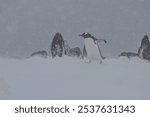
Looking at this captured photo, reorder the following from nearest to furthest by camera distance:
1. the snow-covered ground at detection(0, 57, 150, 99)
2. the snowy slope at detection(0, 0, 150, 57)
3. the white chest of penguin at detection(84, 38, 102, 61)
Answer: the snow-covered ground at detection(0, 57, 150, 99)
the white chest of penguin at detection(84, 38, 102, 61)
the snowy slope at detection(0, 0, 150, 57)

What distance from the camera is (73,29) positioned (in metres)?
3.48

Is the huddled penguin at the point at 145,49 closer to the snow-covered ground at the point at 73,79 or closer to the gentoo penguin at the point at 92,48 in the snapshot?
the snow-covered ground at the point at 73,79

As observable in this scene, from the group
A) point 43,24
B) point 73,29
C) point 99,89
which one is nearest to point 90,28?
point 73,29

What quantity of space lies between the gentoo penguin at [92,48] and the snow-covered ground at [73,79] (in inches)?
2.0

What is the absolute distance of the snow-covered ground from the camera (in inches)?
119

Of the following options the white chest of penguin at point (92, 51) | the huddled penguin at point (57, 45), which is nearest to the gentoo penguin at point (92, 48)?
the white chest of penguin at point (92, 51)

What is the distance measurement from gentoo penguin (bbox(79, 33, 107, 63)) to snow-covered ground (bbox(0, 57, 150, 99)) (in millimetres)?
52

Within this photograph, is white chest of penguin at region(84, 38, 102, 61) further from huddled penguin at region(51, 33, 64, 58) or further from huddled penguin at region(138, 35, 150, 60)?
huddled penguin at region(138, 35, 150, 60)

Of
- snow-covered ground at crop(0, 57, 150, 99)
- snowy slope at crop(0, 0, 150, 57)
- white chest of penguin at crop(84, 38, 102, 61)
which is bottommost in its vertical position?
snow-covered ground at crop(0, 57, 150, 99)

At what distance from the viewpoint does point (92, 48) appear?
3.32m

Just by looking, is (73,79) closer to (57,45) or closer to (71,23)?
(57,45)

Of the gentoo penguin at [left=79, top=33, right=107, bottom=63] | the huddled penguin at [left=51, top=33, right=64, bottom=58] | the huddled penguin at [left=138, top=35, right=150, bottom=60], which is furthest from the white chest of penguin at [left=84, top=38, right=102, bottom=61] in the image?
the huddled penguin at [left=138, top=35, right=150, bottom=60]

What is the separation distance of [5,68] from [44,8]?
605 millimetres

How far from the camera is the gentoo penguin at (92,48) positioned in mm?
3312
